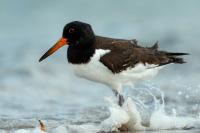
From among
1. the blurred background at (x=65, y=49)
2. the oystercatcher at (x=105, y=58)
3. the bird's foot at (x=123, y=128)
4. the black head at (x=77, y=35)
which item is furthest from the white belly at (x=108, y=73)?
the blurred background at (x=65, y=49)

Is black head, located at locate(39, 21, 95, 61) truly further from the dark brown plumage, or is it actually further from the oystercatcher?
the dark brown plumage

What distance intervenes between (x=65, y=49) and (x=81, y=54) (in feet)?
26.4

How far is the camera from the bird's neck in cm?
893

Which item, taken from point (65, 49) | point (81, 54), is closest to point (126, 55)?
point (81, 54)

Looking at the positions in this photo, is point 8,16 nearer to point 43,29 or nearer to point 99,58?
point 43,29

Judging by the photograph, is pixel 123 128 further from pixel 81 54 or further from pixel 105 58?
pixel 81 54

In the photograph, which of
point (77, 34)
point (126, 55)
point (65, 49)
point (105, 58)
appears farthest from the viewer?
point (65, 49)

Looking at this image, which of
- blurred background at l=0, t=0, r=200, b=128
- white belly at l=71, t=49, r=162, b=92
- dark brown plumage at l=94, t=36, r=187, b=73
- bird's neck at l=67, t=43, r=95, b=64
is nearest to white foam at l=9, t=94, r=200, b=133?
white belly at l=71, t=49, r=162, b=92

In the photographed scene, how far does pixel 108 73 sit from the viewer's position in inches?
356

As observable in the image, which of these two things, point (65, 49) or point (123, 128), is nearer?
point (123, 128)

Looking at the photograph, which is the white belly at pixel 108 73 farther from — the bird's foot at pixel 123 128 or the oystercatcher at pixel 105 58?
the bird's foot at pixel 123 128

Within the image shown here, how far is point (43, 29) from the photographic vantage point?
20719 millimetres

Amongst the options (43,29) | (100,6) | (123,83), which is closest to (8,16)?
(43,29)

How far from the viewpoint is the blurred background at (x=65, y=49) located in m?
10.8
